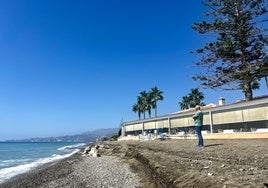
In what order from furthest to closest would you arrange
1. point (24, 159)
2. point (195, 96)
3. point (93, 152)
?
point (195, 96), point (24, 159), point (93, 152)

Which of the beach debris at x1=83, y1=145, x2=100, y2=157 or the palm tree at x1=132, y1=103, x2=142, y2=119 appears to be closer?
the beach debris at x1=83, y1=145, x2=100, y2=157

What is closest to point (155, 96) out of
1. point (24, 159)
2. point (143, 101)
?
point (143, 101)

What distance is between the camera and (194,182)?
19.4 ft

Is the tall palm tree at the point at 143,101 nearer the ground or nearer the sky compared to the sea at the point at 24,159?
nearer the sky

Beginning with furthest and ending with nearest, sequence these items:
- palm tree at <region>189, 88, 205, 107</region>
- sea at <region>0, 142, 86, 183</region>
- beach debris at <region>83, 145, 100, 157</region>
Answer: palm tree at <region>189, 88, 205, 107</region>
beach debris at <region>83, 145, 100, 157</region>
sea at <region>0, 142, 86, 183</region>

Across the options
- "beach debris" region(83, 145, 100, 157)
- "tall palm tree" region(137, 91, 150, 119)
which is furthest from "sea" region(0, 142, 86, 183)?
"tall palm tree" region(137, 91, 150, 119)

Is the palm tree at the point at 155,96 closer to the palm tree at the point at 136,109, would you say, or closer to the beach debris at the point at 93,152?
the palm tree at the point at 136,109

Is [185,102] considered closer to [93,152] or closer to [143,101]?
[143,101]

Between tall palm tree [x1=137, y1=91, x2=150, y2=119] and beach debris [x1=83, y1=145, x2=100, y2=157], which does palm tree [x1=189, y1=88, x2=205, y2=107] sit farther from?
beach debris [x1=83, y1=145, x2=100, y2=157]

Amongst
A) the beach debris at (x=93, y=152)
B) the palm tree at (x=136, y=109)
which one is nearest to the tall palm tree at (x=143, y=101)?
the palm tree at (x=136, y=109)

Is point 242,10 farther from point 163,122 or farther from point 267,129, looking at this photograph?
point 163,122

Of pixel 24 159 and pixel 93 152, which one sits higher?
pixel 93 152

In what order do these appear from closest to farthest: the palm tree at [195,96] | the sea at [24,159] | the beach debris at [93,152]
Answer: the sea at [24,159] → the beach debris at [93,152] → the palm tree at [195,96]

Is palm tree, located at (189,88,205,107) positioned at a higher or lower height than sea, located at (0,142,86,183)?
higher
